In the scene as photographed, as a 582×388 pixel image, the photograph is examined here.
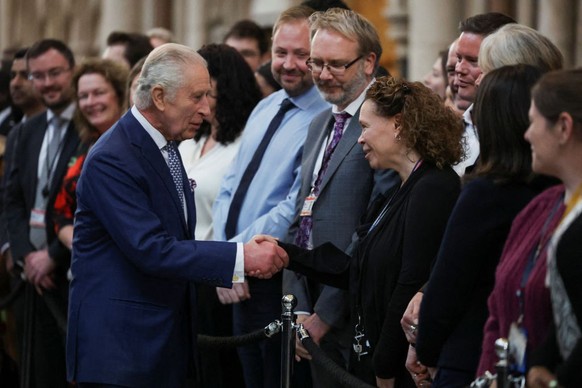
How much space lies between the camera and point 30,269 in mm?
8305

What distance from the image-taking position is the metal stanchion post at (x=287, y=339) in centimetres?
580

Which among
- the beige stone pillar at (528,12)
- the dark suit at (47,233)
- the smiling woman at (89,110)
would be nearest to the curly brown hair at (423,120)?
the smiling woman at (89,110)

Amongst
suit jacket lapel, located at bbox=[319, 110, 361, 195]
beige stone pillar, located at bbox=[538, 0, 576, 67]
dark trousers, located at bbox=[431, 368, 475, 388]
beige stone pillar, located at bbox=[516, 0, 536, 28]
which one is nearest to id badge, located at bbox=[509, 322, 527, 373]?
dark trousers, located at bbox=[431, 368, 475, 388]

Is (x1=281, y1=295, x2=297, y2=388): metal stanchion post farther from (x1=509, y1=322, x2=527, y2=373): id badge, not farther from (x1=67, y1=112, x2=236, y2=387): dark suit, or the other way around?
(x1=509, y1=322, x2=527, y2=373): id badge

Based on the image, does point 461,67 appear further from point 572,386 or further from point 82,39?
point 82,39

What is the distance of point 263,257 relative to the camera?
18.7ft

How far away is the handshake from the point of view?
5668 millimetres

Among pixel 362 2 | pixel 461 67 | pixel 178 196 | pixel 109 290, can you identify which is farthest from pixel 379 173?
pixel 362 2

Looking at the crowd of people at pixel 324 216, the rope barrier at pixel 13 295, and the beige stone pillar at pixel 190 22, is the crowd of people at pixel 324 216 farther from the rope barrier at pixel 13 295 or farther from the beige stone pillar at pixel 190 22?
the beige stone pillar at pixel 190 22

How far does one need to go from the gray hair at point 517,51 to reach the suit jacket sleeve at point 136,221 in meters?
1.37

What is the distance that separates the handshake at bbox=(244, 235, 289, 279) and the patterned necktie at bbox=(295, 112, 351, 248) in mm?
503

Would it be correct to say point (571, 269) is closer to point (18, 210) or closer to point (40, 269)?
point (40, 269)

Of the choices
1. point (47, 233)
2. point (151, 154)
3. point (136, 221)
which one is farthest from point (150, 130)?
point (47, 233)

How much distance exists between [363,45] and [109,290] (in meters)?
1.72
